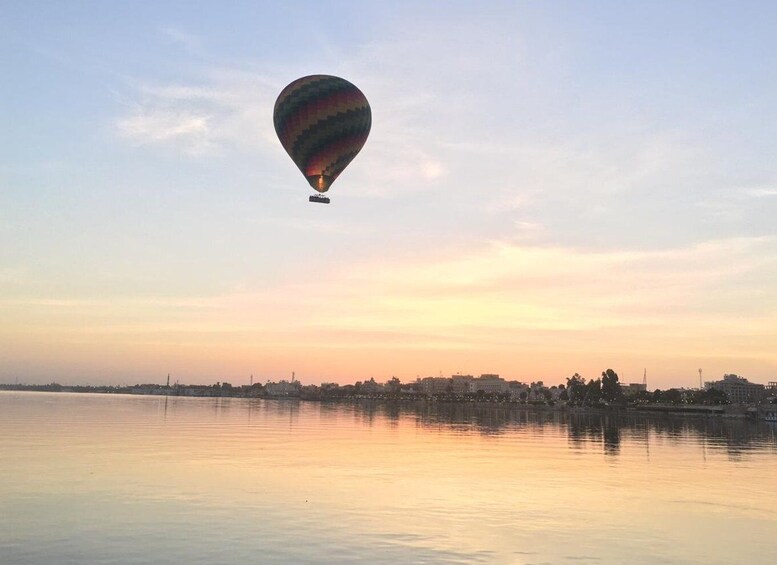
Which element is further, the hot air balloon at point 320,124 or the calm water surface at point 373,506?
the hot air balloon at point 320,124

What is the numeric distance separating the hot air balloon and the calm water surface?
62.1 feet

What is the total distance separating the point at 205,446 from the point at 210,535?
3414 cm

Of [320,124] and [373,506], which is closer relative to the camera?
[373,506]

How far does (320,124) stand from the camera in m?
42.4

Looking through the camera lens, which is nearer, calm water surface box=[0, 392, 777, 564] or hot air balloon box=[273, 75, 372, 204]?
calm water surface box=[0, 392, 777, 564]

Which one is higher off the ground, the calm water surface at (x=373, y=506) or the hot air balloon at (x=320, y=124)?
the hot air balloon at (x=320, y=124)

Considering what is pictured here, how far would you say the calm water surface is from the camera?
21.7m

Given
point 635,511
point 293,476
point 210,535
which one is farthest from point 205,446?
point 635,511

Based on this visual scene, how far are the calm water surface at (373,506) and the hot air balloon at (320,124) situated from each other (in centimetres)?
1894

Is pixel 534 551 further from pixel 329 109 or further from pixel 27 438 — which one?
pixel 27 438

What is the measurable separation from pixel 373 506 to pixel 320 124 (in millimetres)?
24221

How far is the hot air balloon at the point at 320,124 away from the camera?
42281 mm

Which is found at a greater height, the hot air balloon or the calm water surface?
the hot air balloon

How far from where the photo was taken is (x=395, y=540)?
22906mm
